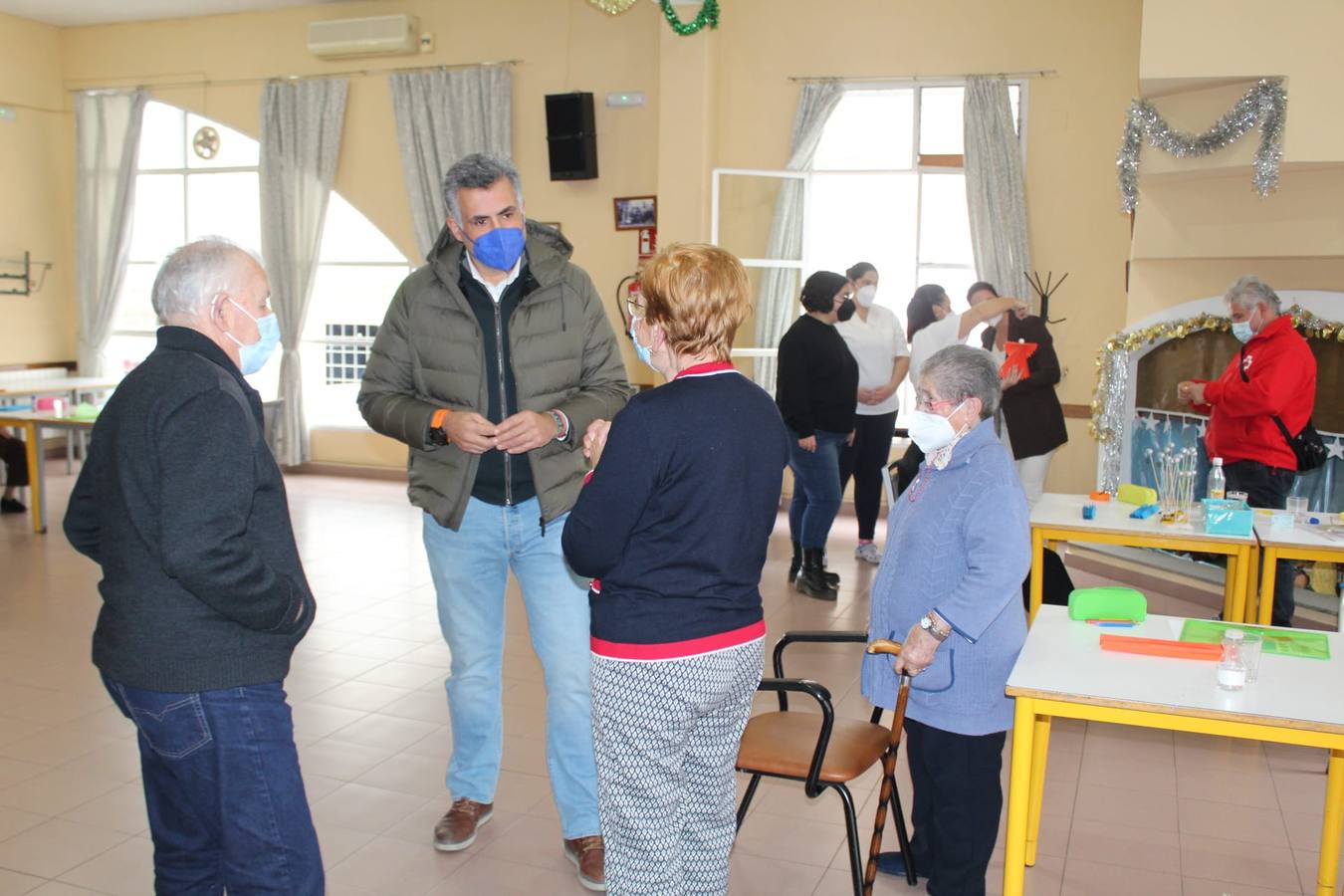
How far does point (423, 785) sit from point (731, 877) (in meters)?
0.99

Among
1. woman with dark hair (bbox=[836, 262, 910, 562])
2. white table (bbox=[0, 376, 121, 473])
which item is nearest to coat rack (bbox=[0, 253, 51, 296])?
white table (bbox=[0, 376, 121, 473])

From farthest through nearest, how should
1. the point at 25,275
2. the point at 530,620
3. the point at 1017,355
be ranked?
the point at 25,275 → the point at 1017,355 → the point at 530,620

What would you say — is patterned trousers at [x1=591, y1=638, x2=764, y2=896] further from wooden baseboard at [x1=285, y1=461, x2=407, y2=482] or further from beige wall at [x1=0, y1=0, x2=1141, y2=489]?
wooden baseboard at [x1=285, y1=461, x2=407, y2=482]

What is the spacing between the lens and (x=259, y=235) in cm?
932

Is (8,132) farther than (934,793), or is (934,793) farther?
(8,132)

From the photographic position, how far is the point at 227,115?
359 inches

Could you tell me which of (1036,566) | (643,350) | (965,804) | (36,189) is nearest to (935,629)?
(965,804)

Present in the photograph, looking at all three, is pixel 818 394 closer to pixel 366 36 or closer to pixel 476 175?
pixel 476 175

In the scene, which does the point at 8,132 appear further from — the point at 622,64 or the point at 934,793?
the point at 934,793

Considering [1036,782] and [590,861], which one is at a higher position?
[1036,782]

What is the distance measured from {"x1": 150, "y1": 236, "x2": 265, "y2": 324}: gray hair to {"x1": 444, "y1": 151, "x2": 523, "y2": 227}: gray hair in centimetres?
78

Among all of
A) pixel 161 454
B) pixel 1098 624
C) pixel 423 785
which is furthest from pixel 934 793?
pixel 161 454

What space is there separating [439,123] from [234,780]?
7.19 meters

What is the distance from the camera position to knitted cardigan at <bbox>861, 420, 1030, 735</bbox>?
2.36m
